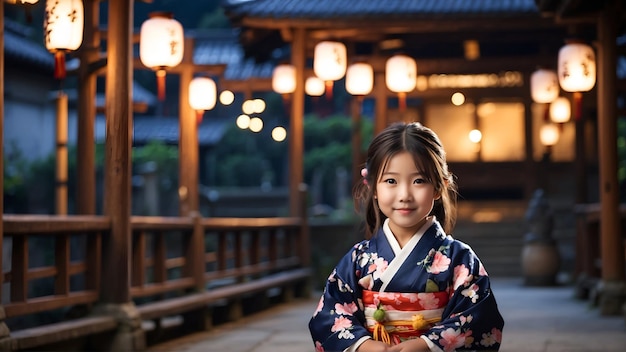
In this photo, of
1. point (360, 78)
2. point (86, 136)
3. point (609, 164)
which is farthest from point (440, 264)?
point (360, 78)

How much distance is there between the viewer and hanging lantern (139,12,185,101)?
1195 cm

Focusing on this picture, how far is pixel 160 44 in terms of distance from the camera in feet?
39.2

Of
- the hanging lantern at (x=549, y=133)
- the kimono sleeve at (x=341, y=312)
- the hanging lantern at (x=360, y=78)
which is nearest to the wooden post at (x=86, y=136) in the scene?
the hanging lantern at (x=360, y=78)

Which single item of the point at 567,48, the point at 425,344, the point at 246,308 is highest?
the point at 567,48

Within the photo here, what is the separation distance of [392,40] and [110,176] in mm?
12685

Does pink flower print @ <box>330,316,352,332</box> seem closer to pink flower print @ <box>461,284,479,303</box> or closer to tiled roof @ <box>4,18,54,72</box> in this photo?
pink flower print @ <box>461,284,479,303</box>

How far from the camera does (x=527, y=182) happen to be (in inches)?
974

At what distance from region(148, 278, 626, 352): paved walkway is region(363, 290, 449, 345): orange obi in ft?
15.6

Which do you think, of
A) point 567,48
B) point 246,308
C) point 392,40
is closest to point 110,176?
point 246,308

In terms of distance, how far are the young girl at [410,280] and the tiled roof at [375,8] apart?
42.5 ft

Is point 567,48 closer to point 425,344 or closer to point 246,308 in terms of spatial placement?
point 246,308

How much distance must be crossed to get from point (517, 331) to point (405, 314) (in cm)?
674

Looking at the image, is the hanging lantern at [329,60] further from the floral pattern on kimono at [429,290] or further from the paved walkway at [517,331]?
the floral pattern on kimono at [429,290]

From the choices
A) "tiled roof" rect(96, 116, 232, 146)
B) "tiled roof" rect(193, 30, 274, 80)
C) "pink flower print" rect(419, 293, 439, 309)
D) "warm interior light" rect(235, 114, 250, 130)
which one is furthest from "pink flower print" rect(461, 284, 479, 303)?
"tiled roof" rect(96, 116, 232, 146)
